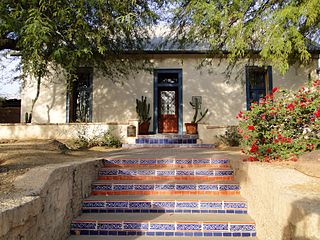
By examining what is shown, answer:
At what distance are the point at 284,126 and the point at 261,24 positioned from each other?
103 inches

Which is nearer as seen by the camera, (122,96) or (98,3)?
(98,3)

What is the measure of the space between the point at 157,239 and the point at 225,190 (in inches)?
65.1

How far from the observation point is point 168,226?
148 inches

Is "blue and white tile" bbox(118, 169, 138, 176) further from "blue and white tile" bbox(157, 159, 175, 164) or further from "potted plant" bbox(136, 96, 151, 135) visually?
"potted plant" bbox(136, 96, 151, 135)

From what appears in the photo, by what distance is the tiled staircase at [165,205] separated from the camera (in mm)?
3715

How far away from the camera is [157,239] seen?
3.59 m

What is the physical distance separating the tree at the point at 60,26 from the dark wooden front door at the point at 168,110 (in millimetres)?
5122

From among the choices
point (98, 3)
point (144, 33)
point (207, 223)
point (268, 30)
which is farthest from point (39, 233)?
point (144, 33)

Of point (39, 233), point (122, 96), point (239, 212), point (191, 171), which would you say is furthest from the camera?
point (122, 96)

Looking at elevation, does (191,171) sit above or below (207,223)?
above

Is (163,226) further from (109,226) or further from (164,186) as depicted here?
(164,186)

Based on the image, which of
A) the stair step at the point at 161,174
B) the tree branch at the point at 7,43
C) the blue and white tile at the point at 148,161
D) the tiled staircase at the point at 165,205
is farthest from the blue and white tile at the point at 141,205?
the tree branch at the point at 7,43

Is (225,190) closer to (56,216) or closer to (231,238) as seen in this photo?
(231,238)

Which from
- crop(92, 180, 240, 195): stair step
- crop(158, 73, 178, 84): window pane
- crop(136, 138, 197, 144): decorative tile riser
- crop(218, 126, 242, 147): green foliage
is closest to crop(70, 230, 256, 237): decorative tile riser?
crop(92, 180, 240, 195): stair step
